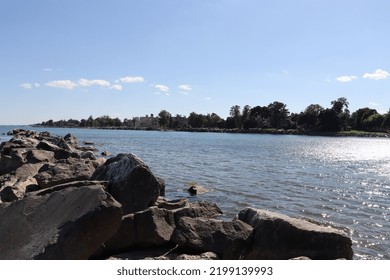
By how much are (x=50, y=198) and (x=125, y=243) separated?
1996 mm

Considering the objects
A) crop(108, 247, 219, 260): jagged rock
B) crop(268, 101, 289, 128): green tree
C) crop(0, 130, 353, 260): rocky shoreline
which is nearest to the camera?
crop(0, 130, 353, 260): rocky shoreline

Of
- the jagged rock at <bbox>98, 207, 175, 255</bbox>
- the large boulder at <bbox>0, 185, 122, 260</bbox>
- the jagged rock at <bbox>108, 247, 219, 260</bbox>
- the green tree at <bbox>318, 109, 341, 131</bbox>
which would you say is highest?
the green tree at <bbox>318, 109, 341, 131</bbox>

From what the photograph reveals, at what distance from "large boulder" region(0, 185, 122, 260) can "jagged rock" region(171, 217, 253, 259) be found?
6.07 feet

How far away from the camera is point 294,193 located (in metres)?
20.9

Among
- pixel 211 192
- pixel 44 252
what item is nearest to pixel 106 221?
pixel 44 252

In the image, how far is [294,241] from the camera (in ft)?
28.1

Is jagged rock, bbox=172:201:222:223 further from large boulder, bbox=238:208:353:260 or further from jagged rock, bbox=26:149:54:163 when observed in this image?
jagged rock, bbox=26:149:54:163

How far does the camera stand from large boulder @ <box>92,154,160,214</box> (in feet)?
34.5

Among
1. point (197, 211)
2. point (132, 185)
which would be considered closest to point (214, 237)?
point (197, 211)

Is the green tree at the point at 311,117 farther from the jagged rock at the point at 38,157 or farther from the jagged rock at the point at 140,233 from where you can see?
the jagged rock at the point at 140,233

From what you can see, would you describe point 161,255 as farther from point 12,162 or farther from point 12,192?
point 12,162

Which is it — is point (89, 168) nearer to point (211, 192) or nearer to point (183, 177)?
point (211, 192)

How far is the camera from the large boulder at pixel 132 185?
10.5m

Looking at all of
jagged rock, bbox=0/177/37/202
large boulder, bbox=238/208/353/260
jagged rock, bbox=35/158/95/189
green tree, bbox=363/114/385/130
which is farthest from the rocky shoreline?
green tree, bbox=363/114/385/130
